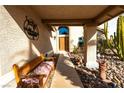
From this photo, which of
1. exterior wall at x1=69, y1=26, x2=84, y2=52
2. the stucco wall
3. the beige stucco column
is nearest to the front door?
exterior wall at x1=69, y1=26, x2=84, y2=52

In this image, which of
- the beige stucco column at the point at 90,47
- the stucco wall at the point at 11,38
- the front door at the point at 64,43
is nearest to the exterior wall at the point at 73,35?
the front door at the point at 64,43

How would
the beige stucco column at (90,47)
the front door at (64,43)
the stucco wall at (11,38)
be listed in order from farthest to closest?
the front door at (64,43) < the beige stucco column at (90,47) < the stucco wall at (11,38)

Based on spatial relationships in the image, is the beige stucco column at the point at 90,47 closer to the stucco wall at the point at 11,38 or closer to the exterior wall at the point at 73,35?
the stucco wall at the point at 11,38

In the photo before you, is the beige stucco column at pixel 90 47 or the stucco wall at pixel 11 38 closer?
the stucco wall at pixel 11 38

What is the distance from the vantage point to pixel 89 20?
13414mm

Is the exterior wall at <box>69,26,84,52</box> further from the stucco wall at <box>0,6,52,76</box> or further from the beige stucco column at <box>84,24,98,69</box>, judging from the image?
the stucco wall at <box>0,6,52,76</box>

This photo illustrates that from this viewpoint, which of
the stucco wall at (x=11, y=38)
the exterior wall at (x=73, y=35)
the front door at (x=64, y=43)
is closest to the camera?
the stucco wall at (x=11, y=38)

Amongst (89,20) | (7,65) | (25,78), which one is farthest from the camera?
(89,20)

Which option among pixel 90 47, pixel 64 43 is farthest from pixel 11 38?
pixel 64 43

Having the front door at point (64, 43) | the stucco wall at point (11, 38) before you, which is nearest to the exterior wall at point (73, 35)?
the front door at point (64, 43)

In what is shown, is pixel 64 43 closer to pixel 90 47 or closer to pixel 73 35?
pixel 73 35
